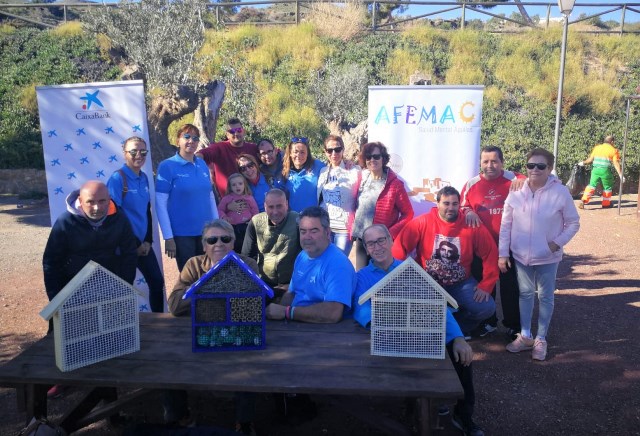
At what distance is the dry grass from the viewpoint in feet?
66.4

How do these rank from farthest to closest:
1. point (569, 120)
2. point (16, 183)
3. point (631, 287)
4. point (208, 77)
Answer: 1. point (208, 77)
2. point (569, 120)
3. point (16, 183)
4. point (631, 287)

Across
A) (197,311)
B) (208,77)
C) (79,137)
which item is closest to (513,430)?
(197,311)

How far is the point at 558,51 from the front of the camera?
19.1 metres

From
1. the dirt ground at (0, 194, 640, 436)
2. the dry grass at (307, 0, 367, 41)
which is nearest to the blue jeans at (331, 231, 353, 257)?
the dirt ground at (0, 194, 640, 436)

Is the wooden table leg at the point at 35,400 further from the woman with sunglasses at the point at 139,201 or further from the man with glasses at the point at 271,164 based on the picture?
the man with glasses at the point at 271,164

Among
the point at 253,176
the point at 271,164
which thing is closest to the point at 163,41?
the point at 271,164

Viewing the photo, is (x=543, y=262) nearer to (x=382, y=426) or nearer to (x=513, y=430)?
(x=513, y=430)

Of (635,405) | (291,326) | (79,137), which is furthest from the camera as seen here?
(79,137)

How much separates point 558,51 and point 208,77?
12579 mm

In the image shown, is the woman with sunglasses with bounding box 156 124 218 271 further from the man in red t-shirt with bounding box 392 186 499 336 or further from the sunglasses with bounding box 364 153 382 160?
the man in red t-shirt with bounding box 392 186 499 336

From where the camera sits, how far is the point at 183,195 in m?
4.61

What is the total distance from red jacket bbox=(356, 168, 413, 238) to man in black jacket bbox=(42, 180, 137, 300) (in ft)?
7.08

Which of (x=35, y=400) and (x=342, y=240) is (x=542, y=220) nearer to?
(x=342, y=240)

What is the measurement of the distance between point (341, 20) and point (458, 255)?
59.9 ft
